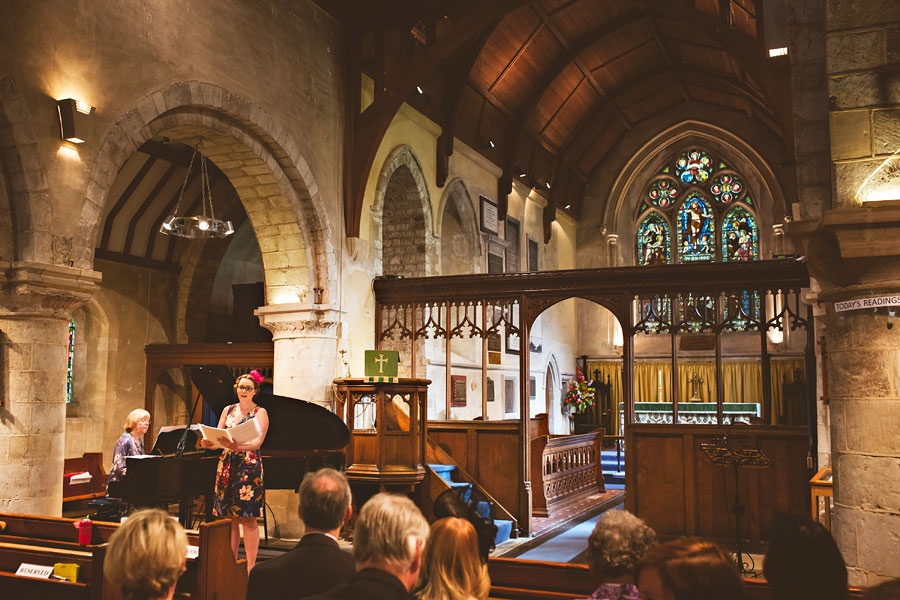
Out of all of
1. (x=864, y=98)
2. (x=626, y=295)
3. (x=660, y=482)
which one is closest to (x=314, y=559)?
(x=864, y=98)

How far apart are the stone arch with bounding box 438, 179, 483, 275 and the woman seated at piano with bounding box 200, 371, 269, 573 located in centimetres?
817

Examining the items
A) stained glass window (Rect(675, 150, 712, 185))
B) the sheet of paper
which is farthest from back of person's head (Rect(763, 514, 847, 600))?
stained glass window (Rect(675, 150, 712, 185))

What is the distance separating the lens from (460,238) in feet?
44.3

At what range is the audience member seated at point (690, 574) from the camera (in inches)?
64.6

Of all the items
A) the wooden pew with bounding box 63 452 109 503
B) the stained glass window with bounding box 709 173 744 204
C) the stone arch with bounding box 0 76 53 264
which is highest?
the stained glass window with bounding box 709 173 744 204

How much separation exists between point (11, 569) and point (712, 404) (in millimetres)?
15225

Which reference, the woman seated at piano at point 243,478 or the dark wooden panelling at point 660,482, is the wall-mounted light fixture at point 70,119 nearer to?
the woman seated at piano at point 243,478

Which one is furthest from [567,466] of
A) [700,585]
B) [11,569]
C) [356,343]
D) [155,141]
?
[700,585]

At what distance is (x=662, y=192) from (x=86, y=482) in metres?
13.7

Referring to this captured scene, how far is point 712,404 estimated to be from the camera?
672 inches

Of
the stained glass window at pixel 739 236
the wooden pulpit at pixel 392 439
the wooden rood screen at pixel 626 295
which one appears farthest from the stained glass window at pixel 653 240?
the wooden pulpit at pixel 392 439

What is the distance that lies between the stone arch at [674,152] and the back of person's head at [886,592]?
52.7ft

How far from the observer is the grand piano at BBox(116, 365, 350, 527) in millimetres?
5637

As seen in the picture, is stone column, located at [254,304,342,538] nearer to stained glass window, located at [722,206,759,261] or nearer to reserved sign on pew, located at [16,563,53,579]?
reserved sign on pew, located at [16,563,53,579]
